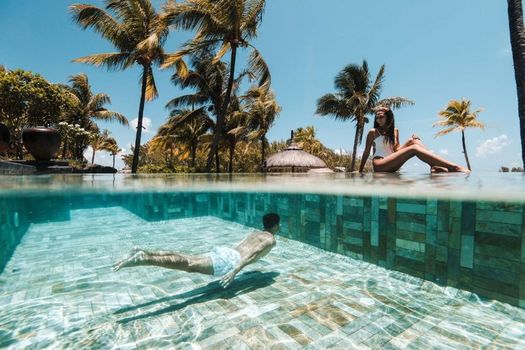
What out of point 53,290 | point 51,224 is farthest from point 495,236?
point 51,224

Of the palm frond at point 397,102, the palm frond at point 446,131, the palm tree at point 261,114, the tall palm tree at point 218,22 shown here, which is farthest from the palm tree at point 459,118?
the tall palm tree at point 218,22

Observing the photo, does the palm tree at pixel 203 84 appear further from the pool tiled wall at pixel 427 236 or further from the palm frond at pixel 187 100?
the pool tiled wall at pixel 427 236

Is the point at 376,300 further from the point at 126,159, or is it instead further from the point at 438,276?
the point at 126,159

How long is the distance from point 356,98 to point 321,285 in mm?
22337

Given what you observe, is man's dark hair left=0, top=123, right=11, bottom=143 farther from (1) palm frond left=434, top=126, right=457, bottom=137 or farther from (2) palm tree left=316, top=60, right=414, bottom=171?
(1) palm frond left=434, top=126, right=457, bottom=137

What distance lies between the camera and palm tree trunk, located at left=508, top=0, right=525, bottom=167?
8773 mm

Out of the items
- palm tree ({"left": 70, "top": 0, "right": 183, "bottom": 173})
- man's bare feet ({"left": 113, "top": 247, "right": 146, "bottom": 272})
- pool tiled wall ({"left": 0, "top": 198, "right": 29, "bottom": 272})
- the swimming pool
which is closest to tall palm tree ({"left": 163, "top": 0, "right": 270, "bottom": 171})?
palm tree ({"left": 70, "top": 0, "right": 183, "bottom": 173})

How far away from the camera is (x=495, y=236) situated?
4879 millimetres

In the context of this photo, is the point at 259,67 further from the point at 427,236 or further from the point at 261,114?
the point at 427,236

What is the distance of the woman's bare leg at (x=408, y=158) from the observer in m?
5.69

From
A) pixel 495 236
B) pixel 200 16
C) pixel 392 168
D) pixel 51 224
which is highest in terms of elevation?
pixel 200 16

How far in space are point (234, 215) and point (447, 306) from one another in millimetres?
9522

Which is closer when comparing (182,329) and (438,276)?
(182,329)

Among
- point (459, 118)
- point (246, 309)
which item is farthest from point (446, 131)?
point (246, 309)
